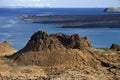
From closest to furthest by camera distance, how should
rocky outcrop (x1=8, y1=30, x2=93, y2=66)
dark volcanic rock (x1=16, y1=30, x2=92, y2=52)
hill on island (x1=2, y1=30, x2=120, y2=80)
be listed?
hill on island (x1=2, y1=30, x2=120, y2=80), rocky outcrop (x1=8, y1=30, x2=93, y2=66), dark volcanic rock (x1=16, y1=30, x2=92, y2=52)

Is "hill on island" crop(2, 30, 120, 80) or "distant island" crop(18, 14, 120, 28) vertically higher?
"hill on island" crop(2, 30, 120, 80)

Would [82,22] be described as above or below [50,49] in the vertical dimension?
below

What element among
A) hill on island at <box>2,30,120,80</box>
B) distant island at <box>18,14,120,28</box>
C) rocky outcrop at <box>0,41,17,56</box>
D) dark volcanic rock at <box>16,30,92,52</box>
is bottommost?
distant island at <box>18,14,120,28</box>

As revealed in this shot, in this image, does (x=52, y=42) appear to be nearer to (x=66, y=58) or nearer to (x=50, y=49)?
(x=50, y=49)

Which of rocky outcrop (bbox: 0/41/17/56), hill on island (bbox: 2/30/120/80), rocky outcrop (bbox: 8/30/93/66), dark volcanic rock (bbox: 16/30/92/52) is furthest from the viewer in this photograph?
rocky outcrop (bbox: 0/41/17/56)

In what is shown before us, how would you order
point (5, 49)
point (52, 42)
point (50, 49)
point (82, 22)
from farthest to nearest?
1. point (82, 22)
2. point (5, 49)
3. point (52, 42)
4. point (50, 49)

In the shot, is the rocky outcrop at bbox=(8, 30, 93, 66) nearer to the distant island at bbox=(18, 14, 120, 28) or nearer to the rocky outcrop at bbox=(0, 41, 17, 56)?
the rocky outcrop at bbox=(0, 41, 17, 56)

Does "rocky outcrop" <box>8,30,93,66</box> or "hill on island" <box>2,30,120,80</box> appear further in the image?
"rocky outcrop" <box>8,30,93,66</box>

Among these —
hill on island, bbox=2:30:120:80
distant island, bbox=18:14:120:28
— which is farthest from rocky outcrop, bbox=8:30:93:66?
distant island, bbox=18:14:120:28

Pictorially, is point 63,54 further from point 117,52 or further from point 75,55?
point 117,52

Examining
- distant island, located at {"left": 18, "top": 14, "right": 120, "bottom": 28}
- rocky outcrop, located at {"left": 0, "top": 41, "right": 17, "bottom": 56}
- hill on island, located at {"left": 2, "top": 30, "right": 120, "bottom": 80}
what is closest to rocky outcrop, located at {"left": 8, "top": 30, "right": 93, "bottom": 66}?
hill on island, located at {"left": 2, "top": 30, "right": 120, "bottom": 80}

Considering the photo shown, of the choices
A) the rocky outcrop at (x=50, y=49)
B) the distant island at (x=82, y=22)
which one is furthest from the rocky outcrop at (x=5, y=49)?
the distant island at (x=82, y=22)

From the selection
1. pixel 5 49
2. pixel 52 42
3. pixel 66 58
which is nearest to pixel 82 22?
pixel 5 49
